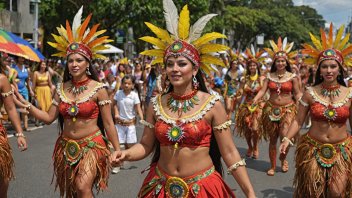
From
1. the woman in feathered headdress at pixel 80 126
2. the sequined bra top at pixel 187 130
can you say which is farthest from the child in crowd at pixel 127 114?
the sequined bra top at pixel 187 130

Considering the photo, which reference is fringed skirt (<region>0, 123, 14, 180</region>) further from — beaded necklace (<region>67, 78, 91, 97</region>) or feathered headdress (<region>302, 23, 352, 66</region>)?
feathered headdress (<region>302, 23, 352, 66</region>)

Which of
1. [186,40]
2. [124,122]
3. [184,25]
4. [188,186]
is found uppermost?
[184,25]

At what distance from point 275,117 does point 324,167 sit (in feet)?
9.20

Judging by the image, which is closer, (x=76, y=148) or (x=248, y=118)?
(x=76, y=148)

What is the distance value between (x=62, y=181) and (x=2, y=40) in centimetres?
→ 508

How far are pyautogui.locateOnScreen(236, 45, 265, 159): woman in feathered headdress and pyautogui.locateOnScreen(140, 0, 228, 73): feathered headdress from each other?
16.4 feet

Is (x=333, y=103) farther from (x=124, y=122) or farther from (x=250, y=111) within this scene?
(x=124, y=122)

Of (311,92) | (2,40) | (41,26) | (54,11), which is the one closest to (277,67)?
(311,92)

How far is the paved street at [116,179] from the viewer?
6328 mm

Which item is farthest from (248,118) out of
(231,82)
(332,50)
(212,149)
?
(212,149)

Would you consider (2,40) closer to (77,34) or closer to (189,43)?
(77,34)

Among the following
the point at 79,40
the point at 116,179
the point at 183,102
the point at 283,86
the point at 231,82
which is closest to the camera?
the point at 183,102

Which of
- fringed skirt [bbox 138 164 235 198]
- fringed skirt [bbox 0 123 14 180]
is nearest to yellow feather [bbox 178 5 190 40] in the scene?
fringed skirt [bbox 138 164 235 198]

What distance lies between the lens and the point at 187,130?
3.31 m
